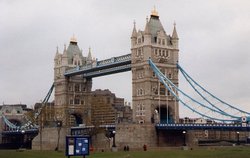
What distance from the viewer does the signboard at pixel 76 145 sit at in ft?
129

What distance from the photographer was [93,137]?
123062 millimetres

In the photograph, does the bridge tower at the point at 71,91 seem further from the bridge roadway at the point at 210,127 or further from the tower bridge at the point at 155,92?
the bridge roadway at the point at 210,127

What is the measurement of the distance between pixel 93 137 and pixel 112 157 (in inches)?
2344

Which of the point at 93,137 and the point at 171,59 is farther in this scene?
the point at 93,137

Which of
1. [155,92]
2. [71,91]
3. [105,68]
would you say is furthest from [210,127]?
[71,91]

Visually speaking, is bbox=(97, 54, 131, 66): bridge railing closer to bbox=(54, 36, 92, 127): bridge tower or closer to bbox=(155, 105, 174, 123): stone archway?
bbox=(155, 105, 174, 123): stone archway

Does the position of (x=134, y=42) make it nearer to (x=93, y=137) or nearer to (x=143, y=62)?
(x=143, y=62)

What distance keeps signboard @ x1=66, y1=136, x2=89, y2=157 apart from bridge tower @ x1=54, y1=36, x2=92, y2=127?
99.3m

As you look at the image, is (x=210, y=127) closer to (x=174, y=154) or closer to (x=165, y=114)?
(x=165, y=114)

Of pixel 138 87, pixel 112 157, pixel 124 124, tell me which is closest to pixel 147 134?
pixel 124 124

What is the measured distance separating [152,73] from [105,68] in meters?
17.7

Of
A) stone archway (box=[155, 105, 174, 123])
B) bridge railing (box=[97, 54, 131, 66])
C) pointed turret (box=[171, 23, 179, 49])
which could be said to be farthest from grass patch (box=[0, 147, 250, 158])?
bridge railing (box=[97, 54, 131, 66])

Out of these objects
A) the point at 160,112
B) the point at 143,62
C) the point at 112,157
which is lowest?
the point at 112,157

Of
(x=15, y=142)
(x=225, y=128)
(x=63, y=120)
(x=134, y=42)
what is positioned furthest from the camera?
(x=15, y=142)
